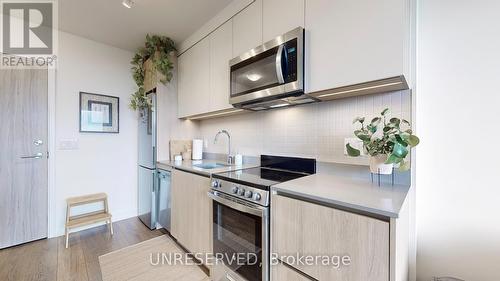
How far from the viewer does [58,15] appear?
2203 millimetres

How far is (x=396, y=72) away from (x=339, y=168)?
28.6 inches

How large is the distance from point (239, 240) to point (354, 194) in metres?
0.84

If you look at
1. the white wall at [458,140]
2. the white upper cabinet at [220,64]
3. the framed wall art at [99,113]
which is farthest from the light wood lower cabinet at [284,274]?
the framed wall art at [99,113]

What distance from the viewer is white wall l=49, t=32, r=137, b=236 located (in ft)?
8.34

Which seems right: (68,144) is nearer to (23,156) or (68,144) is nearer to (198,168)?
(23,156)

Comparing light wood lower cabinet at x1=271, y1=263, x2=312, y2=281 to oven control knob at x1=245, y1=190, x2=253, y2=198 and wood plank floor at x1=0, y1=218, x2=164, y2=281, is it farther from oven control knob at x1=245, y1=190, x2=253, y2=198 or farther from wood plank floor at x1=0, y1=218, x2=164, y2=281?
wood plank floor at x1=0, y1=218, x2=164, y2=281

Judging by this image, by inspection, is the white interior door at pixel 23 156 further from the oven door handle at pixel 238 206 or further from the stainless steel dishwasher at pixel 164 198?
the oven door handle at pixel 238 206

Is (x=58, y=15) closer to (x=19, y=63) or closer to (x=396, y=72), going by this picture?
(x=19, y=63)

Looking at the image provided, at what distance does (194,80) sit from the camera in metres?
2.46

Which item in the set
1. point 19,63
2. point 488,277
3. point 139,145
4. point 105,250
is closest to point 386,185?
point 488,277

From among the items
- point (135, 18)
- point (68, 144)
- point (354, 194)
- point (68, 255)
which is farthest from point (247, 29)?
point (68, 255)

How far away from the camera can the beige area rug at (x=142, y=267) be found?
175 centimetres

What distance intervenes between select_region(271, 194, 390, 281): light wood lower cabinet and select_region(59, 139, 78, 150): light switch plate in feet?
9.12

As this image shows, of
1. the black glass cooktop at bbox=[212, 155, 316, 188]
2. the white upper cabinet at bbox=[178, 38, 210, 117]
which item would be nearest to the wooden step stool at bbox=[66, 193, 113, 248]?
the white upper cabinet at bbox=[178, 38, 210, 117]
